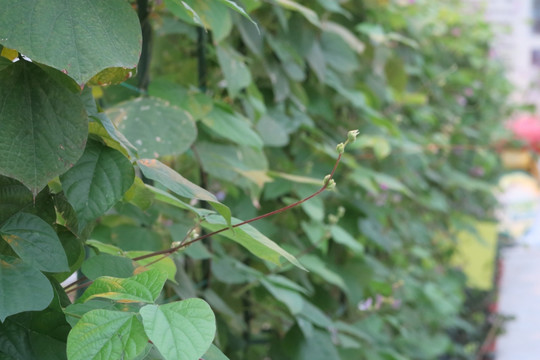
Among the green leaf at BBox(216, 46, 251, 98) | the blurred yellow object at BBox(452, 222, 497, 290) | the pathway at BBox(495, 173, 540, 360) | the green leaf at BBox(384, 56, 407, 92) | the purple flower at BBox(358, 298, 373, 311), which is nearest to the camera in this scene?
the green leaf at BBox(216, 46, 251, 98)

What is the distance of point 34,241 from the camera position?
62cm

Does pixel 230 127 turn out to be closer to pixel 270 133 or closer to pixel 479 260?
pixel 270 133

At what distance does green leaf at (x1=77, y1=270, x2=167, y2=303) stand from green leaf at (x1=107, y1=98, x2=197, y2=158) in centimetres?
35

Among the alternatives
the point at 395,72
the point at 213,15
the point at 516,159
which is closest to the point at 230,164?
the point at 213,15

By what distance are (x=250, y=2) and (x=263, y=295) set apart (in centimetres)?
64

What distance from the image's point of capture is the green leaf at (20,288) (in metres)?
0.55

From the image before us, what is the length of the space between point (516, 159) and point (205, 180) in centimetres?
497

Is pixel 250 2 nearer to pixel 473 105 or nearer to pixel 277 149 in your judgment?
pixel 277 149

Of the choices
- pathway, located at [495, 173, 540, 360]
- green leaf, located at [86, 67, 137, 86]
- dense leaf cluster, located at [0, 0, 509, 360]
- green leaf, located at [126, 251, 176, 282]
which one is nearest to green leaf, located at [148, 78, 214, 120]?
dense leaf cluster, located at [0, 0, 509, 360]

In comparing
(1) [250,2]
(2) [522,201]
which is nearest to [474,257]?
(2) [522,201]

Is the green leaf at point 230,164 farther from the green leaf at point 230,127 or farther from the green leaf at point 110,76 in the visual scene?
the green leaf at point 110,76

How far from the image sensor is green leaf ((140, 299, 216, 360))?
0.53 m

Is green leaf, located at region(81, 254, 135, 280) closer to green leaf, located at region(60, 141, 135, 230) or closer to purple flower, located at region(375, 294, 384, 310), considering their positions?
green leaf, located at region(60, 141, 135, 230)

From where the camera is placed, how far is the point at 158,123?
39.4 inches
